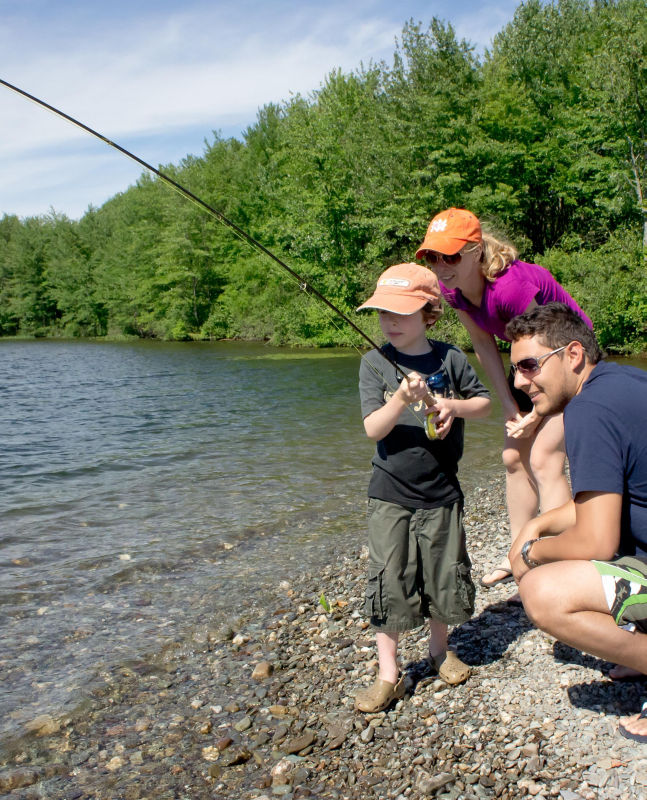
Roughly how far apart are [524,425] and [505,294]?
714 mm

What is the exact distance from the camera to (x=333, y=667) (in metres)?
3.89

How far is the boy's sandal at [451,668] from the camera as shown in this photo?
3373 mm

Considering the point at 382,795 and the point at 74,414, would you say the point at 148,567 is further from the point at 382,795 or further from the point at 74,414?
the point at 74,414

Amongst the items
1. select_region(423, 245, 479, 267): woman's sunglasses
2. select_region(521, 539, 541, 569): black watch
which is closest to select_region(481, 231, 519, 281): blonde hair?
select_region(423, 245, 479, 267): woman's sunglasses

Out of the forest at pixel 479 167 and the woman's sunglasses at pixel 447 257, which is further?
the forest at pixel 479 167

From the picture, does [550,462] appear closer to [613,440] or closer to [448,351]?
[448,351]

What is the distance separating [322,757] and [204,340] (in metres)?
50.7

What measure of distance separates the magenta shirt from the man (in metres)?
0.76

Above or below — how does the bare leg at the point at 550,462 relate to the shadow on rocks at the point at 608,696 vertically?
above

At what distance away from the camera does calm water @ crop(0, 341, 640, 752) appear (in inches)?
186

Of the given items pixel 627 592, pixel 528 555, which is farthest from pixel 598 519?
pixel 528 555

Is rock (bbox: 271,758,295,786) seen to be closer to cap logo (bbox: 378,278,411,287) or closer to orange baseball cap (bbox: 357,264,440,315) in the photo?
orange baseball cap (bbox: 357,264,440,315)

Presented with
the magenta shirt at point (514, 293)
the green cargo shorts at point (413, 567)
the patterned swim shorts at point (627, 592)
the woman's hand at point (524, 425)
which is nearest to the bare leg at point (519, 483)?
the woman's hand at point (524, 425)

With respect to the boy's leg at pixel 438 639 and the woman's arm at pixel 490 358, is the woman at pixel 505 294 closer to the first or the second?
the woman's arm at pixel 490 358
